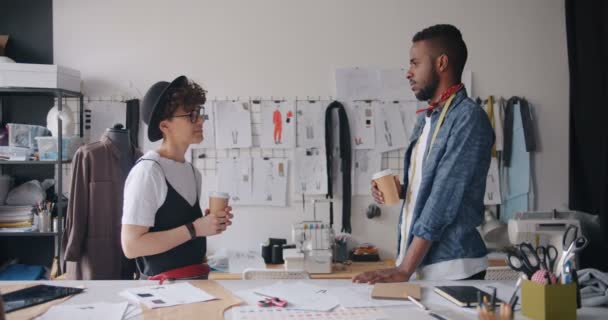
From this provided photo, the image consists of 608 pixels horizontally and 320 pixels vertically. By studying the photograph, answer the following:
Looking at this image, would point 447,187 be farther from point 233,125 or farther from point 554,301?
point 233,125

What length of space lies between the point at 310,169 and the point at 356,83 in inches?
29.0

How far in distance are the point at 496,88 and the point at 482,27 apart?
48 cm

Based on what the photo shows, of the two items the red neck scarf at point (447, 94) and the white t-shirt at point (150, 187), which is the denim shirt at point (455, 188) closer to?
the red neck scarf at point (447, 94)

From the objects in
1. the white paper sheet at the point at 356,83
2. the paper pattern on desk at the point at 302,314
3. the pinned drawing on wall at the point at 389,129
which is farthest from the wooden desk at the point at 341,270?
the paper pattern on desk at the point at 302,314

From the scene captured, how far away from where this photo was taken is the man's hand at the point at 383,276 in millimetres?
1740

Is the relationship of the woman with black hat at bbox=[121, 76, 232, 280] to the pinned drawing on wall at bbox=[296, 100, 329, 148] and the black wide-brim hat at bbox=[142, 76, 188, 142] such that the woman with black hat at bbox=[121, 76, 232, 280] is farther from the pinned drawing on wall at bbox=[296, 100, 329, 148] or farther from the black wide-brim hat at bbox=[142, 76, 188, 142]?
the pinned drawing on wall at bbox=[296, 100, 329, 148]

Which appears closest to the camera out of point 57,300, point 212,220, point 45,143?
point 57,300

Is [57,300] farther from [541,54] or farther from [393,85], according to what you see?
[541,54]

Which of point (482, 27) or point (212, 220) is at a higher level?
point (482, 27)

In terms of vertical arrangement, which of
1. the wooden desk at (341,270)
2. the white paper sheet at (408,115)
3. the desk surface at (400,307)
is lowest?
the wooden desk at (341,270)

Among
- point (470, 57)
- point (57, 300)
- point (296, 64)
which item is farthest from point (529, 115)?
point (57, 300)

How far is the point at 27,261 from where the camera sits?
3.83 metres

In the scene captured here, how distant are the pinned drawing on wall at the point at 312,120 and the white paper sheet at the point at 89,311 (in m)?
2.51

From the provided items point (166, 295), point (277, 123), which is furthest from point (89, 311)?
point (277, 123)
